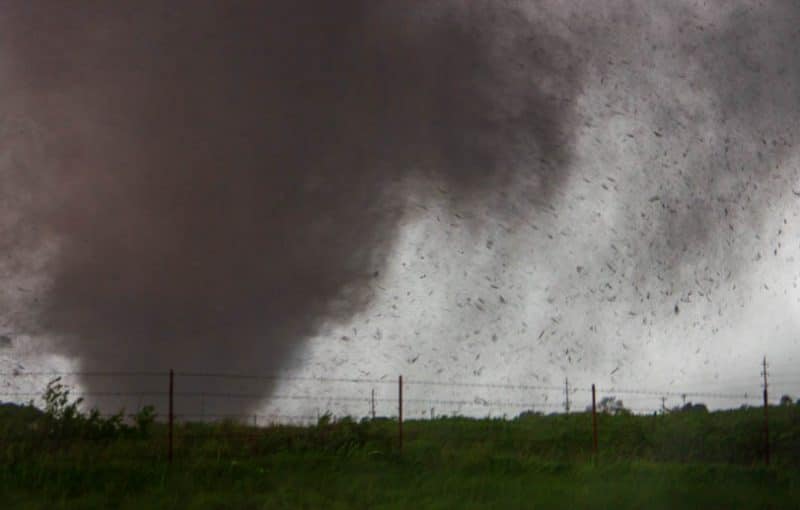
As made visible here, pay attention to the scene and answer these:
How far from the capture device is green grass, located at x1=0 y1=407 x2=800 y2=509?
12359 mm

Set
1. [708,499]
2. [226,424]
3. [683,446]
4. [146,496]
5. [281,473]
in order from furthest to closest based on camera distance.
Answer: [683,446] < [226,424] < [708,499] < [281,473] < [146,496]

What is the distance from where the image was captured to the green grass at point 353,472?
487 inches

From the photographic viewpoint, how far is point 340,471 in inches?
572

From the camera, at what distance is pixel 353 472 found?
1457 centimetres

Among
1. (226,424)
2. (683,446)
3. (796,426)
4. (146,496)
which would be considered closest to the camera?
(146,496)

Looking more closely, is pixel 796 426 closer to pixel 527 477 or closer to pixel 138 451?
pixel 527 477

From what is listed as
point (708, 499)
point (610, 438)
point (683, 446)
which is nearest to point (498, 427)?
point (610, 438)

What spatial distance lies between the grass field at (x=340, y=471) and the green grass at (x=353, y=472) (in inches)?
1.2

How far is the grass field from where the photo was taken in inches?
488

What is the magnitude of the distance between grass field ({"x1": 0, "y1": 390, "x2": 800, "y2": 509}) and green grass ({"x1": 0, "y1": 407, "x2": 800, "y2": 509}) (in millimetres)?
29

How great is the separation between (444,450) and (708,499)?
4.80 metres

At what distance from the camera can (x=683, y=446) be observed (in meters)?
22.4

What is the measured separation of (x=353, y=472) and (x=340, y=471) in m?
0.22

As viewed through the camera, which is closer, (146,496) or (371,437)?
(146,496)
